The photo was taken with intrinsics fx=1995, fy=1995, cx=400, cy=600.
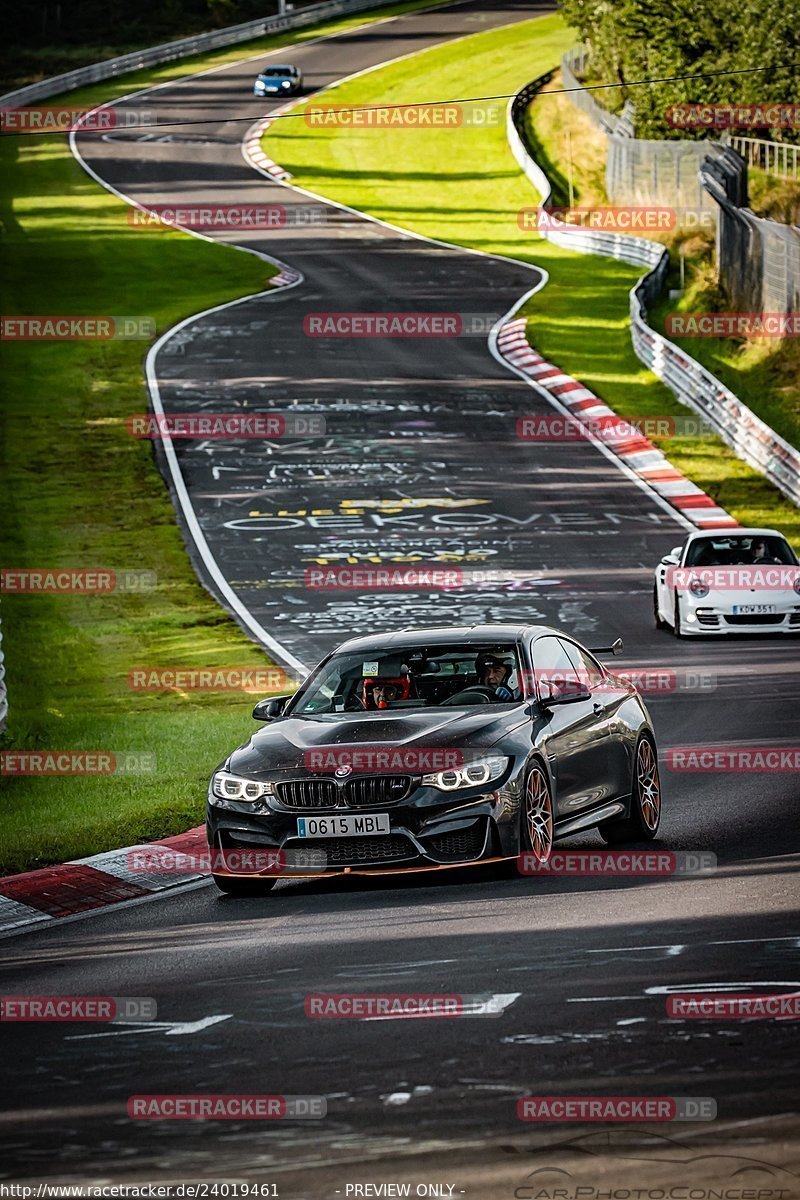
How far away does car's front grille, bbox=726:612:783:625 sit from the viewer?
23797 millimetres

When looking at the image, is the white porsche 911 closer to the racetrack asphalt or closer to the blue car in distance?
the racetrack asphalt

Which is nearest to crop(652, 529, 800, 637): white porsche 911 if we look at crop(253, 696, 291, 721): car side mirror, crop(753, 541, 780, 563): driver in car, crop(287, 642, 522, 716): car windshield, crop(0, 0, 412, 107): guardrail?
crop(753, 541, 780, 563): driver in car

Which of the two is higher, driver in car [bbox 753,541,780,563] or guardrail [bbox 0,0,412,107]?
guardrail [bbox 0,0,412,107]

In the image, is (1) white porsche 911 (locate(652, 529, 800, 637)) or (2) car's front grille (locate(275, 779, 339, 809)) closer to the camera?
(2) car's front grille (locate(275, 779, 339, 809))

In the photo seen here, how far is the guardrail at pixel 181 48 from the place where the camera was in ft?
290

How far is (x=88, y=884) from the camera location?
38.7ft

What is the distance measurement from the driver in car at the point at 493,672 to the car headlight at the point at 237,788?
66.3 inches

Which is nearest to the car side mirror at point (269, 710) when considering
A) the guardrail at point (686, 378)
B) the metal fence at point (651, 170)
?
the guardrail at point (686, 378)

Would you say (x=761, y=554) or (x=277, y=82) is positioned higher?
(x=277, y=82)

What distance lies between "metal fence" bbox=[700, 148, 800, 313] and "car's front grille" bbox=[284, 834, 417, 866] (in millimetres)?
29263

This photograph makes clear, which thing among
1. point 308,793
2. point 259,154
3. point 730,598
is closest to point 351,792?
point 308,793

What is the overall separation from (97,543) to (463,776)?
67.7 feet

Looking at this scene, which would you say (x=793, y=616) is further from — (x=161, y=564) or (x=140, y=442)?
(x=140, y=442)

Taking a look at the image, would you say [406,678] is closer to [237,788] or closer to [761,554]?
[237,788]
